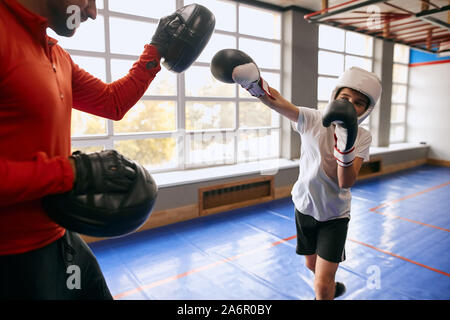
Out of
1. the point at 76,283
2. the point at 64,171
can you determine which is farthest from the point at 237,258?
the point at 64,171

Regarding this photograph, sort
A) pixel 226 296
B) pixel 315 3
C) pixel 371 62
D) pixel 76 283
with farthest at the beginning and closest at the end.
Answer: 1. pixel 371 62
2. pixel 315 3
3. pixel 226 296
4. pixel 76 283

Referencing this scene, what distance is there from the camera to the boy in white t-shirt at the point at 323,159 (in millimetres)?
1639

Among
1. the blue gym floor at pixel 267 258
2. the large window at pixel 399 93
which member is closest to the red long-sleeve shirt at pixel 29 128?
the blue gym floor at pixel 267 258

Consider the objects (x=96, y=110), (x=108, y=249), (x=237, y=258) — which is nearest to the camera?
(x=96, y=110)

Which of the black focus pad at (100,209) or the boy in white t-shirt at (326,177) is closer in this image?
the black focus pad at (100,209)

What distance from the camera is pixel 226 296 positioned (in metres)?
2.28

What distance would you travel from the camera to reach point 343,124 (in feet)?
4.73

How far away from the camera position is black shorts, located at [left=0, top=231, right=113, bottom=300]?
2.67 ft

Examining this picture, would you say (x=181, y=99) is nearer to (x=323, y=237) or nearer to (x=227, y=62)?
(x=227, y=62)

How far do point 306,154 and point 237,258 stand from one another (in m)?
1.40

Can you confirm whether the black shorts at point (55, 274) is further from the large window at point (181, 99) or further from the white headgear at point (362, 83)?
the large window at point (181, 99)

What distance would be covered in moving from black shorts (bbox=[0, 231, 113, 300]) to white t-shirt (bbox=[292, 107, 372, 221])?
3.95 ft

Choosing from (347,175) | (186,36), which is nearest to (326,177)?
(347,175)

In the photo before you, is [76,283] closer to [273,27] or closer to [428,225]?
[428,225]
